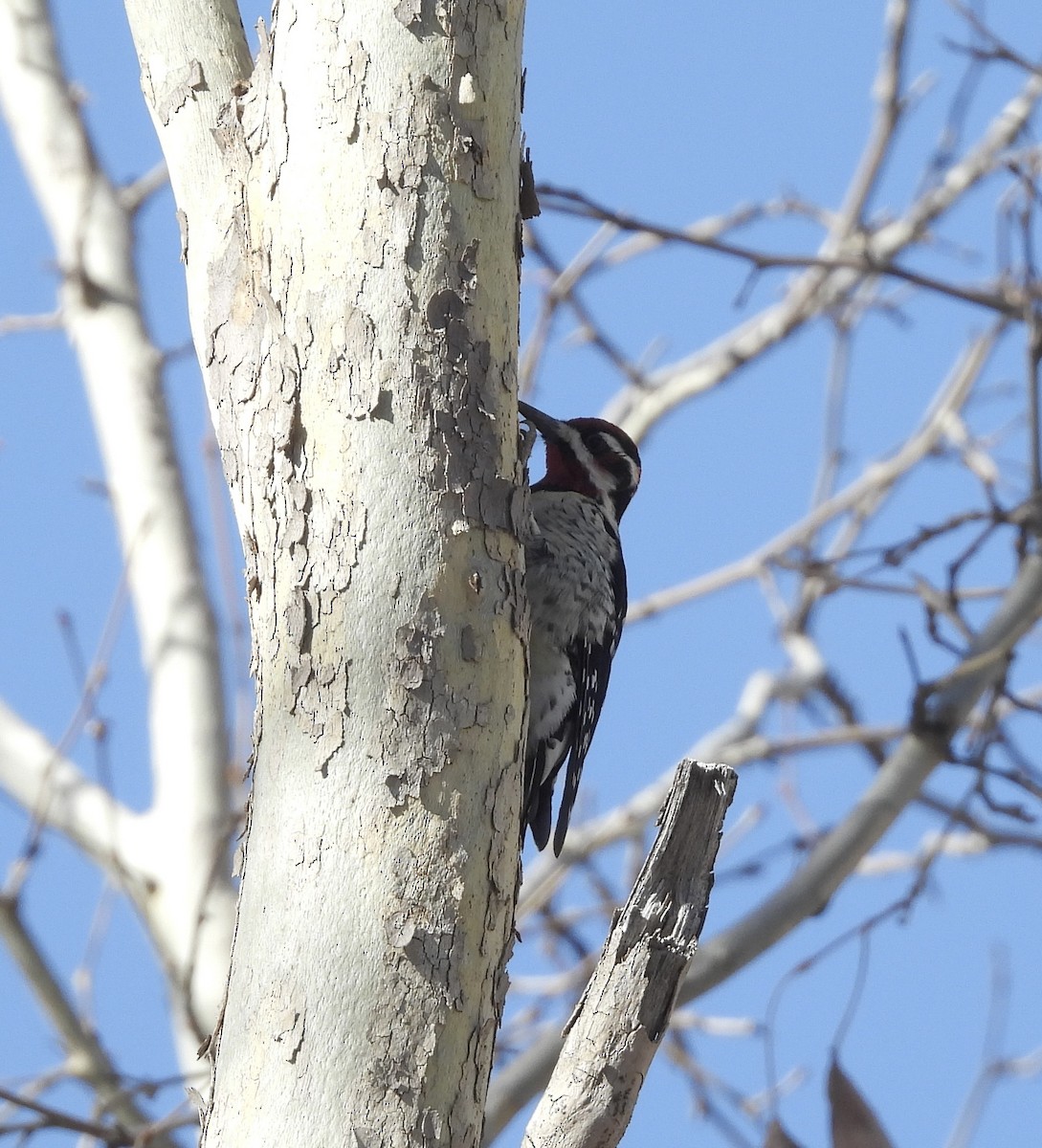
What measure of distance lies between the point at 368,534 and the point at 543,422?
70.8 inches

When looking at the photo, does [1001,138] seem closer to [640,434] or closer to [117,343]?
[640,434]

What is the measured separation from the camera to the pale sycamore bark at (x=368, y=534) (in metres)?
1.88

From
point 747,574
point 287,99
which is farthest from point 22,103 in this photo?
point 287,99

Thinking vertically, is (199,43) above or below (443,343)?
above

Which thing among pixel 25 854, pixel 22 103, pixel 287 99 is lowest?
pixel 287 99

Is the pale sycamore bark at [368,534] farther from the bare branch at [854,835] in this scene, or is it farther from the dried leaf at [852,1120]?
the bare branch at [854,835]

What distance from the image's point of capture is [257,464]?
215 cm

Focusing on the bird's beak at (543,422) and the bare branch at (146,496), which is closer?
the bird's beak at (543,422)

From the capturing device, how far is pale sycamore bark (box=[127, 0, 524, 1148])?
1877 millimetres

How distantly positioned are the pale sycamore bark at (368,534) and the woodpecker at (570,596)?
88 centimetres

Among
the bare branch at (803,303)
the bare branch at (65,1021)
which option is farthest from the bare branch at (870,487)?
the bare branch at (65,1021)

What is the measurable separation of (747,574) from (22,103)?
2954 mm

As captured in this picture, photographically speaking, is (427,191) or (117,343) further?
(117,343)

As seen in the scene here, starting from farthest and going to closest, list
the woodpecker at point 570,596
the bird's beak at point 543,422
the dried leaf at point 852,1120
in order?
the bird's beak at point 543,422 → the woodpecker at point 570,596 → the dried leaf at point 852,1120
